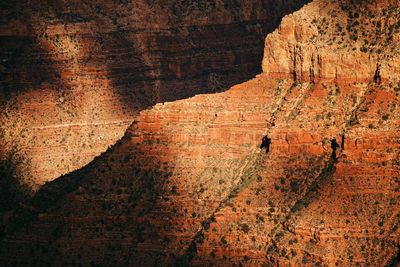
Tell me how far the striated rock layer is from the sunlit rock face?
1333cm

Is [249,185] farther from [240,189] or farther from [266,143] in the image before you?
[266,143]

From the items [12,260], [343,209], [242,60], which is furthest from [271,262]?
[242,60]

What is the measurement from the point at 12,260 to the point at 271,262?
12844 millimetres

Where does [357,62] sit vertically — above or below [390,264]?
above

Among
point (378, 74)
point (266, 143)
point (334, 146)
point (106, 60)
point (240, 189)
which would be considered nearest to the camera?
point (334, 146)

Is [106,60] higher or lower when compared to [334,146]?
higher

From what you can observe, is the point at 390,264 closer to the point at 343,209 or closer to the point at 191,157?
the point at 343,209

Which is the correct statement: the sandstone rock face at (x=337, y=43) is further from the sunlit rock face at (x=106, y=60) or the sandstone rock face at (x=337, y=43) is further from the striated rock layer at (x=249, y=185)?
the sunlit rock face at (x=106, y=60)

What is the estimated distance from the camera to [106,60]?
5551 inches

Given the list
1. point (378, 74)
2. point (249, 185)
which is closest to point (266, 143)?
point (249, 185)

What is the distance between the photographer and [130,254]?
120m

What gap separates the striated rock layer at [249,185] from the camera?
115 metres

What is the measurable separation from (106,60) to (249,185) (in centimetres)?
2376

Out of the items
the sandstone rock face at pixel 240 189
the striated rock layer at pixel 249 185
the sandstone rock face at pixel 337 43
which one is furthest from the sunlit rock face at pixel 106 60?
the sandstone rock face at pixel 337 43
